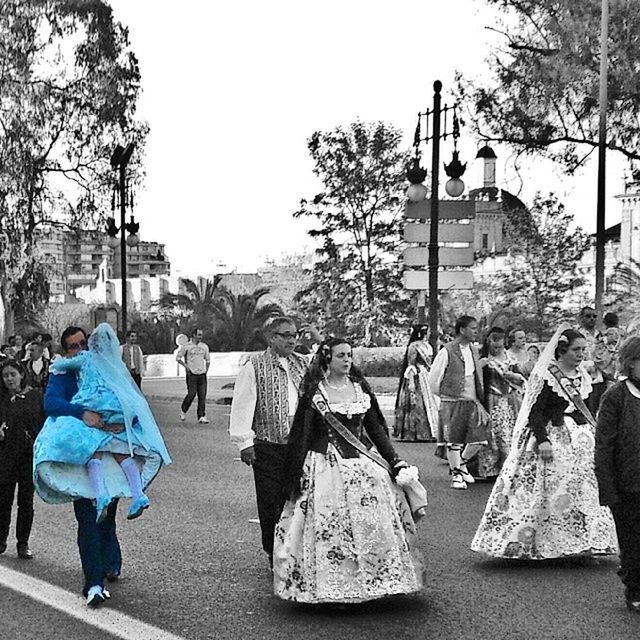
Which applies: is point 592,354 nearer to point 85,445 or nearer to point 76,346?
point 76,346

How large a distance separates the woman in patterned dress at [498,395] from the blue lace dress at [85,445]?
6091 millimetres

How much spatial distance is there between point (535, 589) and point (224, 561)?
2170 millimetres

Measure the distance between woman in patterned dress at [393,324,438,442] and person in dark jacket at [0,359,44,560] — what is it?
9359 mm

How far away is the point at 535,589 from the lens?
7535mm

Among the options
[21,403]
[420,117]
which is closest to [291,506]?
[21,403]

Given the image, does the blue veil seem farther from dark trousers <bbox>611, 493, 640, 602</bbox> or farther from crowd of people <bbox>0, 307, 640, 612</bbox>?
dark trousers <bbox>611, 493, 640, 602</bbox>

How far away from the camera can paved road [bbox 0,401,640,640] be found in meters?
6.59

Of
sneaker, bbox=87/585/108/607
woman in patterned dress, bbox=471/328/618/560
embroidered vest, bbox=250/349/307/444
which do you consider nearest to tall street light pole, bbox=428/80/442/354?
woman in patterned dress, bbox=471/328/618/560

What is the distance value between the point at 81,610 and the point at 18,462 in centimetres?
216

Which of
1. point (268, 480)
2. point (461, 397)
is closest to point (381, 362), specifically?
point (461, 397)

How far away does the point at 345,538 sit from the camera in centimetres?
687

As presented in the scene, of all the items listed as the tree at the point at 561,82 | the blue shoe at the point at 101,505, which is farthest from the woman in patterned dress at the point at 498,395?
the tree at the point at 561,82

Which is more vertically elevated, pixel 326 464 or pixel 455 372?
pixel 455 372

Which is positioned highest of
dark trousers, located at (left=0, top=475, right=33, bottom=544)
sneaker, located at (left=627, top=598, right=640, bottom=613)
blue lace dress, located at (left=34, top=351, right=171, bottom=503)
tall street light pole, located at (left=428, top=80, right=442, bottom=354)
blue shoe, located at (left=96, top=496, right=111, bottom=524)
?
tall street light pole, located at (left=428, top=80, right=442, bottom=354)
